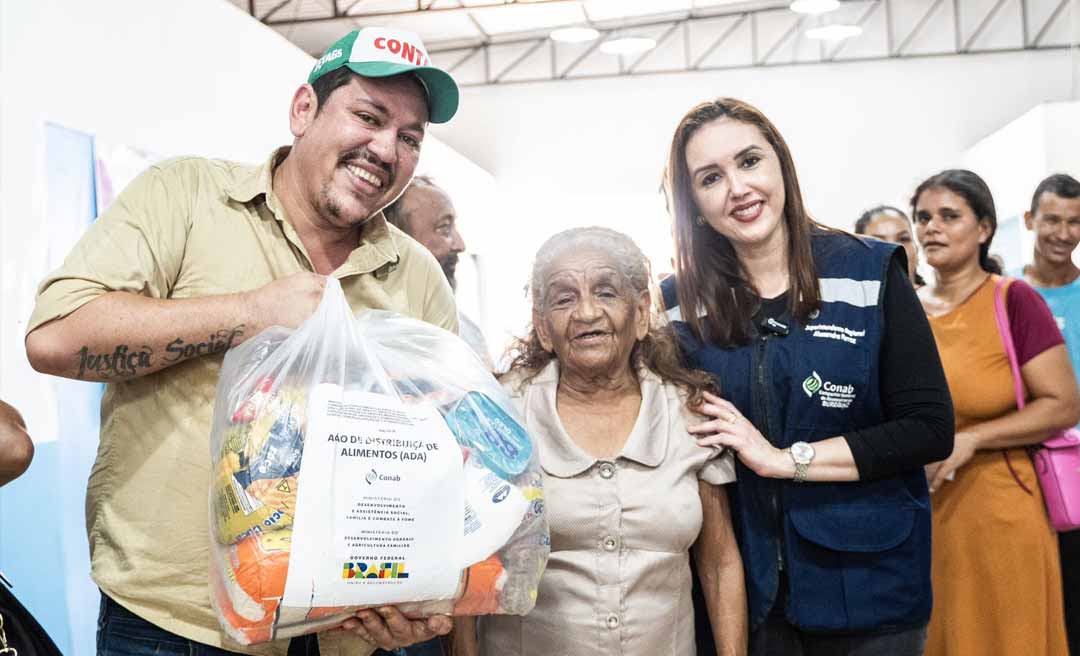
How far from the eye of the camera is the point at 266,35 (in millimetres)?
5352

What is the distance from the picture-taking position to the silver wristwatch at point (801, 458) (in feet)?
6.15

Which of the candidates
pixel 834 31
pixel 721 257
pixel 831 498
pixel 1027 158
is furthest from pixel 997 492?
pixel 834 31

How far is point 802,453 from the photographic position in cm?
188

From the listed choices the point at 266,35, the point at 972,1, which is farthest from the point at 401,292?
the point at 972,1

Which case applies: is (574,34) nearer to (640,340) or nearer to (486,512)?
(640,340)

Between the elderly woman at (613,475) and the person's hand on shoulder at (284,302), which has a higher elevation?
the person's hand on shoulder at (284,302)

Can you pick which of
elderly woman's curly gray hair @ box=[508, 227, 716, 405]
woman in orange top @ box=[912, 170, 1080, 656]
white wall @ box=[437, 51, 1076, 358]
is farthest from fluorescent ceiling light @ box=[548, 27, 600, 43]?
elderly woman's curly gray hair @ box=[508, 227, 716, 405]

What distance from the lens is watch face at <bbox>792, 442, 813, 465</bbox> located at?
6.15ft

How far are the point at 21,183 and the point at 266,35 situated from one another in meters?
2.28

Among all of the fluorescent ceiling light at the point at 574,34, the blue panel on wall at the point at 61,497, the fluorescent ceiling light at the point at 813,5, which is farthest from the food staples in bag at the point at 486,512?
the fluorescent ceiling light at the point at 574,34

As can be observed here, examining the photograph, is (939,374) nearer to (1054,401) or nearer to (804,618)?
(804,618)

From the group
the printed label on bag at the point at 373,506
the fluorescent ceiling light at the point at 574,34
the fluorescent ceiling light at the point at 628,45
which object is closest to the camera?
the printed label on bag at the point at 373,506

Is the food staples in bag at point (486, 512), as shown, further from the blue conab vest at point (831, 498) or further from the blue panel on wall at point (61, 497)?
the blue panel on wall at point (61, 497)

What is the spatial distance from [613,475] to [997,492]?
1404 mm
